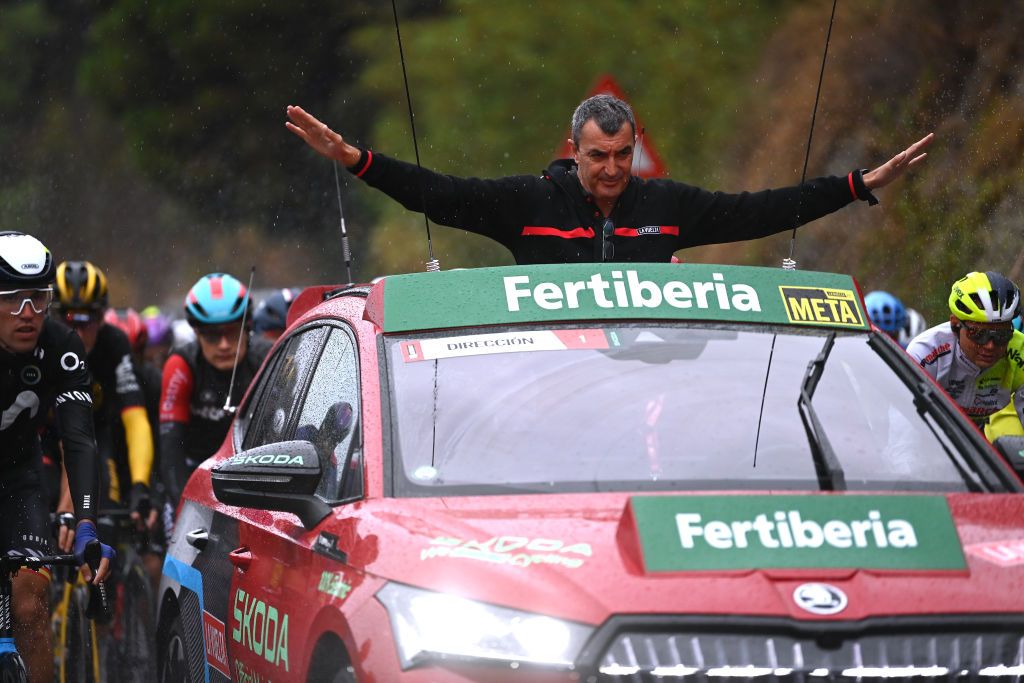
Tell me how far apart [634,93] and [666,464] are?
78.1 feet

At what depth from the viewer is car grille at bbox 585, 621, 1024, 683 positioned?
450 cm

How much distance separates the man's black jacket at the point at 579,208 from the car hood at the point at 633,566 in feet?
8.20

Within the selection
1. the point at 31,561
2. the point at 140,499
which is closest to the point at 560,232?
the point at 31,561

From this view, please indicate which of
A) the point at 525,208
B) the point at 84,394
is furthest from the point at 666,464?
the point at 84,394

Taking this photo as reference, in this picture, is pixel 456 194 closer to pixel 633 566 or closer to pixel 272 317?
pixel 633 566

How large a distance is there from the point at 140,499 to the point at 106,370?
961 mm

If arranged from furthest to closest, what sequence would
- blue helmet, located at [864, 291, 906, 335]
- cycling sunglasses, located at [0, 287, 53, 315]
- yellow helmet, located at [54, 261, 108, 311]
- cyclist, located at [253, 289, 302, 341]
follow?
cyclist, located at [253, 289, 302, 341] < blue helmet, located at [864, 291, 906, 335] < yellow helmet, located at [54, 261, 108, 311] < cycling sunglasses, located at [0, 287, 53, 315]

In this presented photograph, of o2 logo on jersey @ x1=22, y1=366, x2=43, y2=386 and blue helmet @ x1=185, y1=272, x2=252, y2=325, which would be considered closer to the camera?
o2 logo on jersey @ x1=22, y1=366, x2=43, y2=386

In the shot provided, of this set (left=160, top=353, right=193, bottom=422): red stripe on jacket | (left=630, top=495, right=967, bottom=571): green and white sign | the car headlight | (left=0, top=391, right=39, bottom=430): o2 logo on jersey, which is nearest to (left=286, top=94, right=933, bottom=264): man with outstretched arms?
(left=0, top=391, right=39, bottom=430): o2 logo on jersey

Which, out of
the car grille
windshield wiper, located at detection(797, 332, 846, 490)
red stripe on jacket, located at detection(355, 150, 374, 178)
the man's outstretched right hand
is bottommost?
the car grille

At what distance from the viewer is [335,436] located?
5980 mm

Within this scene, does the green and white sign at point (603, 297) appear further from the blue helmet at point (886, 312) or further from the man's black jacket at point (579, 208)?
the blue helmet at point (886, 312)

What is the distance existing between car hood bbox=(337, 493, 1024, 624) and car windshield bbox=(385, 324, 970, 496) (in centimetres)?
28

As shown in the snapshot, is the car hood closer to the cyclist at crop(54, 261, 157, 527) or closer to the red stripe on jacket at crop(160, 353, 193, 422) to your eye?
the red stripe on jacket at crop(160, 353, 193, 422)
